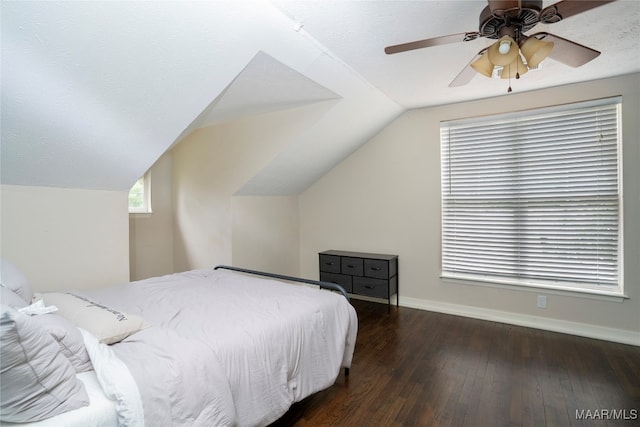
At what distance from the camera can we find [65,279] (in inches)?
111

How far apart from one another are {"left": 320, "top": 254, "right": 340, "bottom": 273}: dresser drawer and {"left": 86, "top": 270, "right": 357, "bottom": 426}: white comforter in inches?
67.5

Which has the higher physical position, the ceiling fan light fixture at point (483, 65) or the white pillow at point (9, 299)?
the ceiling fan light fixture at point (483, 65)

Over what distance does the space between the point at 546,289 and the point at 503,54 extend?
2.68m

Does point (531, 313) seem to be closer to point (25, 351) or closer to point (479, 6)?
point (479, 6)

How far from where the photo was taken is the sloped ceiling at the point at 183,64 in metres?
1.70

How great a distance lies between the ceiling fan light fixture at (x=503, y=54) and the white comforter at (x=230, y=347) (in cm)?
173

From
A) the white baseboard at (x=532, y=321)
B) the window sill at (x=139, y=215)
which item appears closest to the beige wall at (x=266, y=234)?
the window sill at (x=139, y=215)

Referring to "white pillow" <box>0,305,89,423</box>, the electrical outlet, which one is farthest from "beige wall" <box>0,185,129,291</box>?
the electrical outlet

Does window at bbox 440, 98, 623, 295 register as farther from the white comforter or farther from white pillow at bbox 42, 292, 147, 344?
white pillow at bbox 42, 292, 147, 344

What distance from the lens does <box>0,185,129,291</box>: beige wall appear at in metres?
2.54

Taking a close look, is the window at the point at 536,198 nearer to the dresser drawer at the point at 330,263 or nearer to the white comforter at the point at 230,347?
the dresser drawer at the point at 330,263

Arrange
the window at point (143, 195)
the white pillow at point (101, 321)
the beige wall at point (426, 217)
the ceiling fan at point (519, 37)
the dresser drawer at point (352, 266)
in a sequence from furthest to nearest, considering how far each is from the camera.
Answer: the window at point (143, 195) → the dresser drawer at point (352, 266) → the beige wall at point (426, 217) → the white pillow at point (101, 321) → the ceiling fan at point (519, 37)

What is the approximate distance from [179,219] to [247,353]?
345 cm

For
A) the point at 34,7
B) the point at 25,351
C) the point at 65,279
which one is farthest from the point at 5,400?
the point at 65,279
